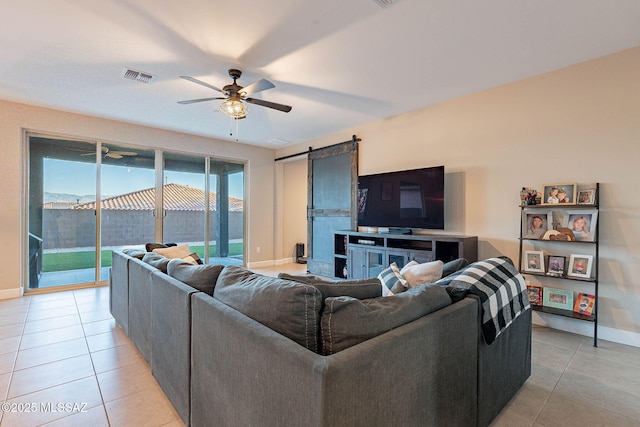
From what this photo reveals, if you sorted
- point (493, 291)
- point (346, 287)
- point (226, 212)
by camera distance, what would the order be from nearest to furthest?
point (346, 287)
point (493, 291)
point (226, 212)

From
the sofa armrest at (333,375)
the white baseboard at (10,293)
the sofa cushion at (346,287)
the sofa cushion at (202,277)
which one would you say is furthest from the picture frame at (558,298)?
the white baseboard at (10,293)

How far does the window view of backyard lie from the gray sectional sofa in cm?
388

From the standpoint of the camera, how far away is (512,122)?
338 cm

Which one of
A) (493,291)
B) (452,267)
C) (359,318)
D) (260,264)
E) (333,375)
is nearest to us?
(333,375)

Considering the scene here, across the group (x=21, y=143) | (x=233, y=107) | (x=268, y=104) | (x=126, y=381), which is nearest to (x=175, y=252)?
(x=126, y=381)

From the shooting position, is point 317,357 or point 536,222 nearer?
point 317,357

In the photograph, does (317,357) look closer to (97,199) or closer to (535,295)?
(535,295)

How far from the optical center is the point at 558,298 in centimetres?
296

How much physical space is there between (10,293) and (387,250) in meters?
5.18

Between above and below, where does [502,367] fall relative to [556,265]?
below

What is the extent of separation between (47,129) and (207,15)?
12.1 ft

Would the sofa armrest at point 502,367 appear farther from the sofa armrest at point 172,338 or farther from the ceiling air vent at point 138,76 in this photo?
the ceiling air vent at point 138,76

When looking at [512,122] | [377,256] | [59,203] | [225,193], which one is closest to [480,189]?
[512,122]

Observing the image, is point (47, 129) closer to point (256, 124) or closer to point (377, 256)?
point (256, 124)
